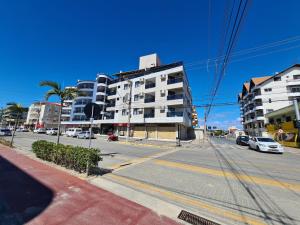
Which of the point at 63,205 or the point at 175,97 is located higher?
the point at 175,97

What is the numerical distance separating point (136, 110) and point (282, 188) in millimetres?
31599

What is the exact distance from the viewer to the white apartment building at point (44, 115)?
248ft

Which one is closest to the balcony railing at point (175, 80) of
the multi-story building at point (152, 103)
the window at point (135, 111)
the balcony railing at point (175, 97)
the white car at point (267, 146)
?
the multi-story building at point (152, 103)

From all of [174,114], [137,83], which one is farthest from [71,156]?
[137,83]

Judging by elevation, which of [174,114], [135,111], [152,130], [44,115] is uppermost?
[44,115]

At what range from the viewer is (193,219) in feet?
11.5

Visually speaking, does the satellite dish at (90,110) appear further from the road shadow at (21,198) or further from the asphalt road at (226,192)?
the road shadow at (21,198)

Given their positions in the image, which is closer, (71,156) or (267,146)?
(71,156)

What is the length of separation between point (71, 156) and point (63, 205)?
11.3ft

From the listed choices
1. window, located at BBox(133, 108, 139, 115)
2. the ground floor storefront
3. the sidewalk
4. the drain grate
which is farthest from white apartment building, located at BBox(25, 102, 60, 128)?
the drain grate

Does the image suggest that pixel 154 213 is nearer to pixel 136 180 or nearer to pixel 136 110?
pixel 136 180

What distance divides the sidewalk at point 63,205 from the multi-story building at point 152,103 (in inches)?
836

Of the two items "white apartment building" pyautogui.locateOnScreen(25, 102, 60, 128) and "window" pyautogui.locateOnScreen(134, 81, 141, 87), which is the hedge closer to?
"window" pyautogui.locateOnScreen(134, 81, 141, 87)

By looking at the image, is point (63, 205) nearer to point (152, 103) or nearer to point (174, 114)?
point (174, 114)
